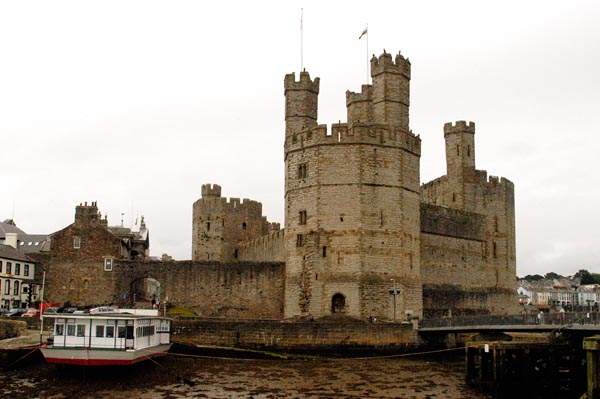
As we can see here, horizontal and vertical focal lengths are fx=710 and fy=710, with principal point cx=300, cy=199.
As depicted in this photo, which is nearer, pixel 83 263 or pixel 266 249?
pixel 83 263

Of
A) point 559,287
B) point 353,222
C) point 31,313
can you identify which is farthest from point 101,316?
point 559,287

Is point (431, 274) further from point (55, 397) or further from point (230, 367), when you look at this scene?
point (55, 397)

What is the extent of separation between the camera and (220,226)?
57500 mm

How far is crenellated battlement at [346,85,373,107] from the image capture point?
144ft

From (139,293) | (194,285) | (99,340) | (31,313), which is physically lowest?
(99,340)

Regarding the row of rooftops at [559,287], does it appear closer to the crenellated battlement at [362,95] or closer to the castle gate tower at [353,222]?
the crenellated battlement at [362,95]

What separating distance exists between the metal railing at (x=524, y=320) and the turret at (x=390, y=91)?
11995mm

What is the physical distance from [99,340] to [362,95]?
75.8 ft

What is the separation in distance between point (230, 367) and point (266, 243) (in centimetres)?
1994

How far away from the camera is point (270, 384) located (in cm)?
2523

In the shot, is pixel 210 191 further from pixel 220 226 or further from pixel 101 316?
pixel 101 316

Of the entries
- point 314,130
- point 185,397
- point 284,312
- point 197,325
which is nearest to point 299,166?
point 314,130

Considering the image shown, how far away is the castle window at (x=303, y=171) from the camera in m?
39.5

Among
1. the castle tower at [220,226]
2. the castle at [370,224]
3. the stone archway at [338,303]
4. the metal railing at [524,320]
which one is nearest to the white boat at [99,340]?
the stone archway at [338,303]
